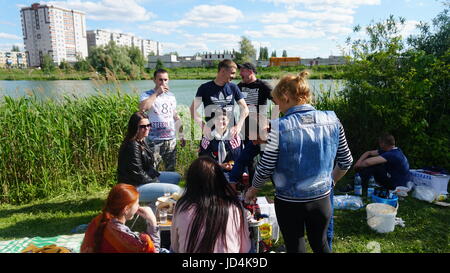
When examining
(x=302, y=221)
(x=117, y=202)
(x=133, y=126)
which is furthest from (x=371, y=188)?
(x=117, y=202)

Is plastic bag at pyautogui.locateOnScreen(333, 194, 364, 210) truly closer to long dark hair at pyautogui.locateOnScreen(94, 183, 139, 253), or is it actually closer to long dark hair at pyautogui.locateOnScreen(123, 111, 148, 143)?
long dark hair at pyautogui.locateOnScreen(123, 111, 148, 143)

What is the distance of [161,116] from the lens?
12.9ft

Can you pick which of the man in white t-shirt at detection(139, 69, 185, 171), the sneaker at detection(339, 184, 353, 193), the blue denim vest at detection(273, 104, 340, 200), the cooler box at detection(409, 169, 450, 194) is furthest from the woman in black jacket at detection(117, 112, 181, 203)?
the cooler box at detection(409, 169, 450, 194)

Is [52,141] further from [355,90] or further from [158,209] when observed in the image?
[355,90]

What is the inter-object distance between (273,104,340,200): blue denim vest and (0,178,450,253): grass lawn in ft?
4.67

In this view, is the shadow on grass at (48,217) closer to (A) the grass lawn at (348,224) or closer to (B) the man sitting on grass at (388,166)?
(A) the grass lawn at (348,224)

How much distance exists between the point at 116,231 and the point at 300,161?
46.7 inches

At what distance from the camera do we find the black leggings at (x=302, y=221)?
1.89m

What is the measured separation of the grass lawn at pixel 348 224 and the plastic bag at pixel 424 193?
7 centimetres

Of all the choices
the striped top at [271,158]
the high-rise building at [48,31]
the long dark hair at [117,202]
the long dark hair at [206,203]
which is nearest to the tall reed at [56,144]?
the long dark hair at [117,202]

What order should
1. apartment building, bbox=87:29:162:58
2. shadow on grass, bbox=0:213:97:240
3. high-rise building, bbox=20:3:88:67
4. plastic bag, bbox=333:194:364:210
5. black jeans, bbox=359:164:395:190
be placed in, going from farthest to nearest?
1. apartment building, bbox=87:29:162:58
2. high-rise building, bbox=20:3:88:67
3. black jeans, bbox=359:164:395:190
4. plastic bag, bbox=333:194:364:210
5. shadow on grass, bbox=0:213:97:240

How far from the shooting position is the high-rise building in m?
78.8

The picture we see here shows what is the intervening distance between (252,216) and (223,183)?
731 millimetres
